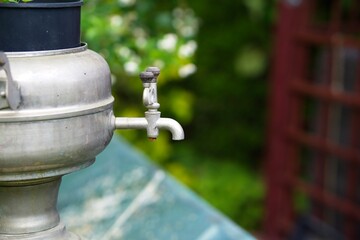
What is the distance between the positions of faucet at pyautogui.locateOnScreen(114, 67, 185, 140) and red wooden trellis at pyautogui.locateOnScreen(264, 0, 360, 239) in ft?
7.74

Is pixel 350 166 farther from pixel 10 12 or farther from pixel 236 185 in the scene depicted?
pixel 10 12

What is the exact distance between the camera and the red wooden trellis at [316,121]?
343cm

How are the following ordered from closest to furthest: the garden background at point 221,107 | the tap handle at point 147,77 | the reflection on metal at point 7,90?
1. the reflection on metal at point 7,90
2. the tap handle at point 147,77
3. the garden background at point 221,107

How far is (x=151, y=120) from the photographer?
1.09 metres

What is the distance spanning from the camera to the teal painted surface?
152 cm

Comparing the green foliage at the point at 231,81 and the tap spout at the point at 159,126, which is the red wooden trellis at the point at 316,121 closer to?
the green foliage at the point at 231,81

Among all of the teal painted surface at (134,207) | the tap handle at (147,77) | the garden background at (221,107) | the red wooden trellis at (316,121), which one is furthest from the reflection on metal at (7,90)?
the garden background at (221,107)

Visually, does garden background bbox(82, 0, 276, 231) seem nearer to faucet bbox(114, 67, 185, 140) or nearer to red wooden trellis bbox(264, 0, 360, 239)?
red wooden trellis bbox(264, 0, 360, 239)

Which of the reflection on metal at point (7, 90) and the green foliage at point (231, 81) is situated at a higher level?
the reflection on metal at point (7, 90)

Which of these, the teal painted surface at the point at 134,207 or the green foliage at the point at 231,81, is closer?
the teal painted surface at the point at 134,207

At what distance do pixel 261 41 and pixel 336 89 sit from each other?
1132mm

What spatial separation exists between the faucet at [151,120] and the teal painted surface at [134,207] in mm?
387

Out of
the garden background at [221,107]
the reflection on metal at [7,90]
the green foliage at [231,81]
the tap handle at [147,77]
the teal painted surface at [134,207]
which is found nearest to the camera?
the reflection on metal at [7,90]

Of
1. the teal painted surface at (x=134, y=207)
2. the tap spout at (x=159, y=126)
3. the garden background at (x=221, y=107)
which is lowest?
the garden background at (x=221, y=107)
